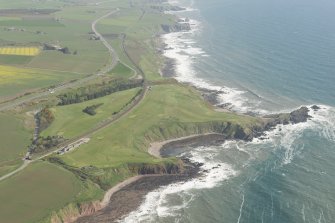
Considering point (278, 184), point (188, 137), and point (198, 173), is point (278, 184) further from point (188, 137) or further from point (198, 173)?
point (188, 137)

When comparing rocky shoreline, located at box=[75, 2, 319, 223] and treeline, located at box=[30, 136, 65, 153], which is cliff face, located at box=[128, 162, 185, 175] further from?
treeline, located at box=[30, 136, 65, 153]

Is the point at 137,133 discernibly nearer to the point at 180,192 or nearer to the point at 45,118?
the point at 45,118

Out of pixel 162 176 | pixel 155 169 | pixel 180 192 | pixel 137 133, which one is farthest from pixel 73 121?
pixel 180 192

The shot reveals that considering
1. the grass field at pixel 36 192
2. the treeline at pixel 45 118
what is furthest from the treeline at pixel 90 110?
the grass field at pixel 36 192

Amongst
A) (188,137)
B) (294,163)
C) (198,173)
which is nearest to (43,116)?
(188,137)

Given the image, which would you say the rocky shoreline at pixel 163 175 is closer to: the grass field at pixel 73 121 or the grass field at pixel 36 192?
the grass field at pixel 36 192
